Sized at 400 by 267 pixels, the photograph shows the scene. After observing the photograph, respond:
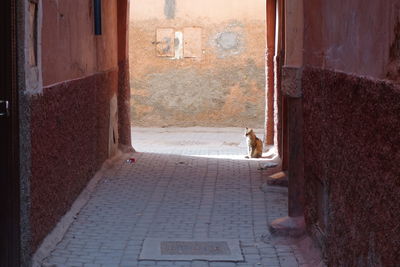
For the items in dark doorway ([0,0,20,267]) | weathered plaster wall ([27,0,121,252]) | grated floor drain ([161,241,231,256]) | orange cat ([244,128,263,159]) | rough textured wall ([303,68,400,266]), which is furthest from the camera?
orange cat ([244,128,263,159])

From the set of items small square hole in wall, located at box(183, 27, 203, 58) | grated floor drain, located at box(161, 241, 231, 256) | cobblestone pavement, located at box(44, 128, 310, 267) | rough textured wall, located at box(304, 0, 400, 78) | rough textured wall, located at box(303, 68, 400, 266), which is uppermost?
small square hole in wall, located at box(183, 27, 203, 58)

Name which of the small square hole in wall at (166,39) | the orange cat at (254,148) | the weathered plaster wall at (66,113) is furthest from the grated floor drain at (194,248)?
the small square hole in wall at (166,39)

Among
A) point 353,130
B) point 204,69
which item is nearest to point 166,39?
point 204,69

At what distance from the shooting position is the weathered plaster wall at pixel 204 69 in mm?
21000

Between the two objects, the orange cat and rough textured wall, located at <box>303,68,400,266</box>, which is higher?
→ rough textured wall, located at <box>303,68,400,266</box>

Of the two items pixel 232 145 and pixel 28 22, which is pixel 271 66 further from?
pixel 28 22

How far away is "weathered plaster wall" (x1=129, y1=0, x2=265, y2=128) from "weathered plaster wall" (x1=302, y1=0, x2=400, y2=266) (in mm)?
15119

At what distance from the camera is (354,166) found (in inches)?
156

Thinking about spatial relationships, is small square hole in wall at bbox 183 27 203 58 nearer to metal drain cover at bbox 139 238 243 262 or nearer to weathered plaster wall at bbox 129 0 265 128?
weathered plaster wall at bbox 129 0 265 128

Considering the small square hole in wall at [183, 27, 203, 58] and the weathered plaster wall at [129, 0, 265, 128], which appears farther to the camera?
the small square hole in wall at [183, 27, 203, 58]

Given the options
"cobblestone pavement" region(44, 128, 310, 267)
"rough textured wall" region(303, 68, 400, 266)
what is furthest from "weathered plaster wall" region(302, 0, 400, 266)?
"cobblestone pavement" region(44, 128, 310, 267)

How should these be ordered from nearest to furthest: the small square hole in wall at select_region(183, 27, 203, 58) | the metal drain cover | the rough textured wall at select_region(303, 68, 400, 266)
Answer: the rough textured wall at select_region(303, 68, 400, 266)
the metal drain cover
the small square hole in wall at select_region(183, 27, 203, 58)

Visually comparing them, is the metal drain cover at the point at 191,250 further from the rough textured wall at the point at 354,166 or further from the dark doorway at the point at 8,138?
the dark doorway at the point at 8,138

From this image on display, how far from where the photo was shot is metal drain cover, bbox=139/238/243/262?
5.68 m
